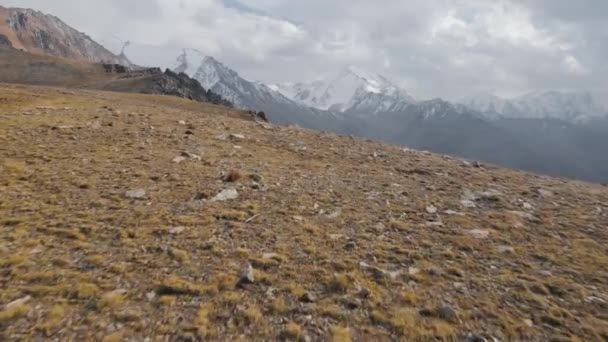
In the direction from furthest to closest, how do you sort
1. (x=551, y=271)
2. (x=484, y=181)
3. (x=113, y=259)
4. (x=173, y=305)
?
(x=484, y=181) → (x=551, y=271) → (x=113, y=259) → (x=173, y=305)

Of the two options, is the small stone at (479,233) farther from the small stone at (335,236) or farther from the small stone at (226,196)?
the small stone at (226,196)

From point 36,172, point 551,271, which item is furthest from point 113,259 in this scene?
point 551,271

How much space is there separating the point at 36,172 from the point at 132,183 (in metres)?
4.04

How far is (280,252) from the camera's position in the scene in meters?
10.3

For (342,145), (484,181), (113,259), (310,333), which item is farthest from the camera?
(342,145)

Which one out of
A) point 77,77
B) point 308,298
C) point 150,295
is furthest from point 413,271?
point 77,77

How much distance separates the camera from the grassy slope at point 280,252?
25.0ft

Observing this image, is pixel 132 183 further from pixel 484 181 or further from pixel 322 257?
pixel 484 181

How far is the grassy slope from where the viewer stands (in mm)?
7613

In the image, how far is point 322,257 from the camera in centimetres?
1021

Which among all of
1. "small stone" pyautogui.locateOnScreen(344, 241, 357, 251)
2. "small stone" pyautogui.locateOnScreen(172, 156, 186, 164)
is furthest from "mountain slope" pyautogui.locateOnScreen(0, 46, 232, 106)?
"small stone" pyautogui.locateOnScreen(344, 241, 357, 251)

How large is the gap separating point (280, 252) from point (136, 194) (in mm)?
6619

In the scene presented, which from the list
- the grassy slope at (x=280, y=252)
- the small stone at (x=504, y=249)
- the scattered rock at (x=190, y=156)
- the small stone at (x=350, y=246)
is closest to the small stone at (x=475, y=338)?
the grassy slope at (x=280, y=252)

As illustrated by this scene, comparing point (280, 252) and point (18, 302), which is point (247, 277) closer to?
point (280, 252)
